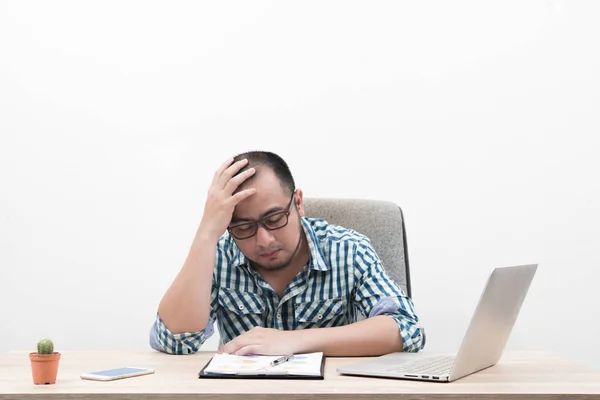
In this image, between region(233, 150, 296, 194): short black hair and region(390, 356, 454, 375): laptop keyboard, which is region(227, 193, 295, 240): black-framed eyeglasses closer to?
region(233, 150, 296, 194): short black hair

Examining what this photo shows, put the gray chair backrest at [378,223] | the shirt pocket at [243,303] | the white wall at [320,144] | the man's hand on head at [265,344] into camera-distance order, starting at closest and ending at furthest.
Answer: the man's hand on head at [265,344], the shirt pocket at [243,303], the gray chair backrest at [378,223], the white wall at [320,144]

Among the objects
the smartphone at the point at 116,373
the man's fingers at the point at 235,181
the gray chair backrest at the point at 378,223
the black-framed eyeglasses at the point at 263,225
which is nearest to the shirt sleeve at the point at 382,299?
the gray chair backrest at the point at 378,223

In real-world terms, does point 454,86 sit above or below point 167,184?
above

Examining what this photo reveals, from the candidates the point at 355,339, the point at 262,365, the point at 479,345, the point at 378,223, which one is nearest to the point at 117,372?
the point at 262,365

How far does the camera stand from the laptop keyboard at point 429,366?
109 cm

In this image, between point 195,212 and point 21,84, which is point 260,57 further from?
point 21,84

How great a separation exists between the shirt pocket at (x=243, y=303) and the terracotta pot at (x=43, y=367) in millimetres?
625

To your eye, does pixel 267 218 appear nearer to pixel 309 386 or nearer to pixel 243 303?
pixel 243 303

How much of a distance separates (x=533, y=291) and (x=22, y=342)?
5.66ft

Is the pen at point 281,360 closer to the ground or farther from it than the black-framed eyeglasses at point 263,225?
closer to the ground

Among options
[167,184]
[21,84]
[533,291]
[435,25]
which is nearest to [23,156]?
[21,84]

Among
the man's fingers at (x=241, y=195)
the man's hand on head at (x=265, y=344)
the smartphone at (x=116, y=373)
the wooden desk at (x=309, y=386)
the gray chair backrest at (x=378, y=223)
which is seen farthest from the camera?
the gray chair backrest at (x=378, y=223)

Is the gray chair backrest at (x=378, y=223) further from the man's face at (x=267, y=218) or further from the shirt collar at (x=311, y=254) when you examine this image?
the man's face at (x=267, y=218)

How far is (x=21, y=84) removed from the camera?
7.96ft
